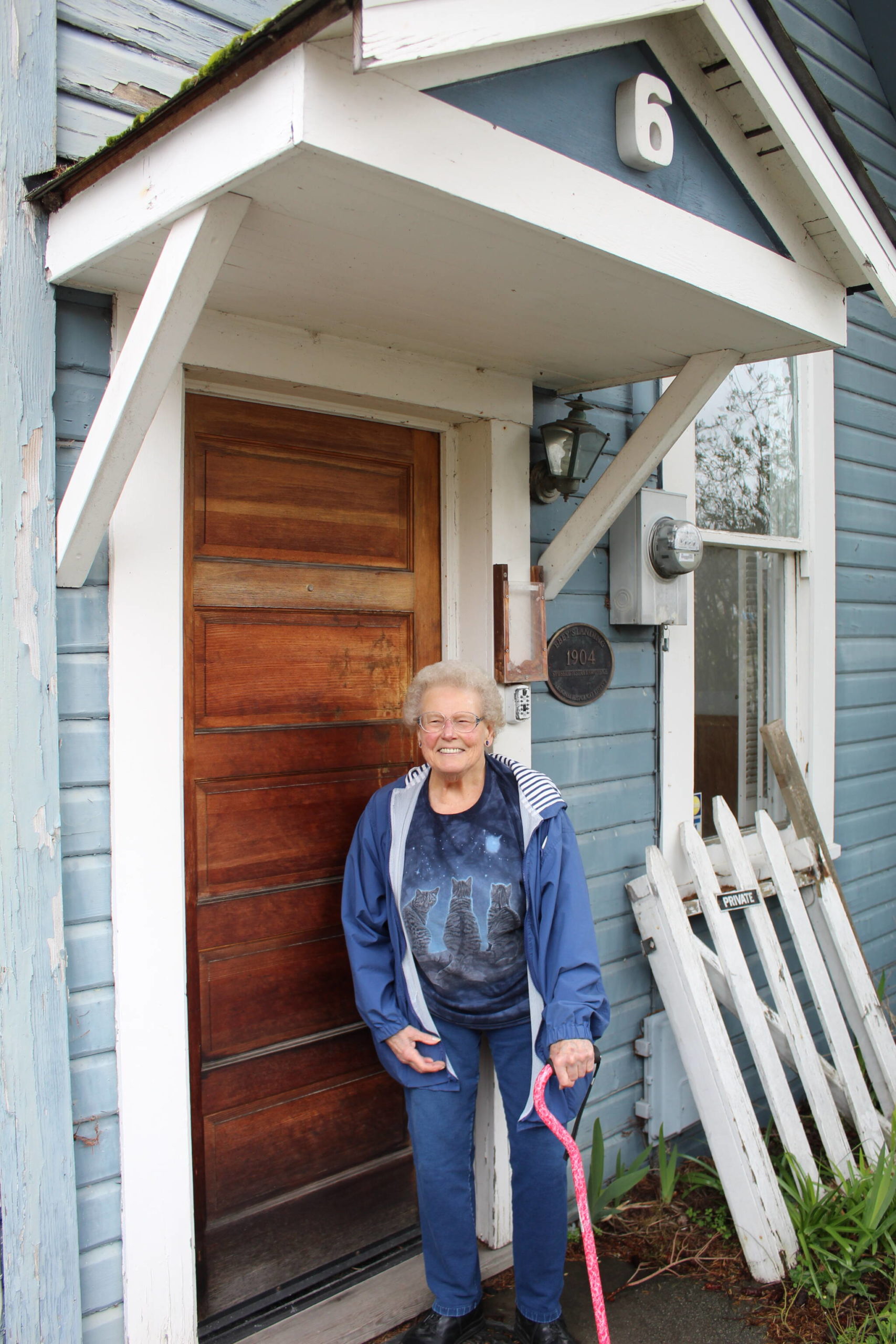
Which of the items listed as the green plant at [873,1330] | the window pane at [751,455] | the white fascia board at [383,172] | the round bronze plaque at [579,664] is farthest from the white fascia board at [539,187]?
the green plant at [873,1330]

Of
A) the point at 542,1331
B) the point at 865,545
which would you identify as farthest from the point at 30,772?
the point at 865,545

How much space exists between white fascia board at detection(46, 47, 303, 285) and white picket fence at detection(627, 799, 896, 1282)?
227cm

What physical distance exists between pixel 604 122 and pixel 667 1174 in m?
2.94

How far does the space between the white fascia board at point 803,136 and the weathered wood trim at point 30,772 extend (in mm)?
1385

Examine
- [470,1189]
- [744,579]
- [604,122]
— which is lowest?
[470,1189]

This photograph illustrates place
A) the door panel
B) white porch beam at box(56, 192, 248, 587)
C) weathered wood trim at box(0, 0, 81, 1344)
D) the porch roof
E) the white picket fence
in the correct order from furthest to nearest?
the white picket fence < the door panel < weathered wood trim at box(0, 0, 81, 1344) < white porch beam at box(56, 192, 248, 587) < the porch roof

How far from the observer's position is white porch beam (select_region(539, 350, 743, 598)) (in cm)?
240

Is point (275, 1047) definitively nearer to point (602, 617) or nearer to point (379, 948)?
point (379, 948)

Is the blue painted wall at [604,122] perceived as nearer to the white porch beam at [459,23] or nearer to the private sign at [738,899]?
the white porch beam at [459,23]

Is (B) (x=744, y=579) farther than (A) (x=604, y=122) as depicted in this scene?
Yes

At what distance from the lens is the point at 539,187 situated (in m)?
1.59

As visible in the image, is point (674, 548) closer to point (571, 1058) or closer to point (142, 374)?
point (571, 1058)

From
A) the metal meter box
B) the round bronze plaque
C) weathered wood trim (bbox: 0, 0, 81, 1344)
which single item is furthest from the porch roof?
the round bronze plaque

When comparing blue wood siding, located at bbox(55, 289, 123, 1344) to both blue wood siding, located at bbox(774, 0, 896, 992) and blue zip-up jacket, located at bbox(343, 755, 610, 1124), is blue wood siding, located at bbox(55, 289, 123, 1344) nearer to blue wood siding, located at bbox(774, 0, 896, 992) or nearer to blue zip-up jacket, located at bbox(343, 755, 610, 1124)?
blue zip-up jacket, located at bbox(343, 755, 610, 1124)
